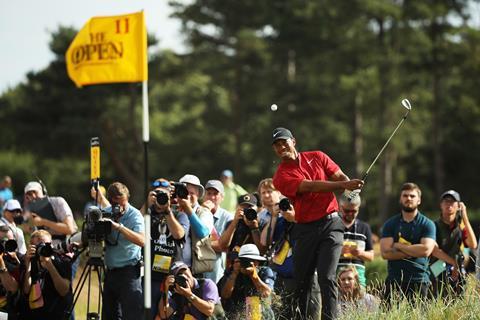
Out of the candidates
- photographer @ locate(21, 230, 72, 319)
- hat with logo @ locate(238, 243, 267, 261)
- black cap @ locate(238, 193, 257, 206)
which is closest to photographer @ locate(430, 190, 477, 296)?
black cap @ locate(238, 193, 257, 206)

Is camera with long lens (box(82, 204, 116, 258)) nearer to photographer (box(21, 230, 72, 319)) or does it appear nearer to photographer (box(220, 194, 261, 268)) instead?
photographer (box(21, 230, 72, 319))

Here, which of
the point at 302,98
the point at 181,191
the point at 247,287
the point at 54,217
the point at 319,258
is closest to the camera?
the point at 319,258

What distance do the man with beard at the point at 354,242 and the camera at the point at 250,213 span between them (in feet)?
3.69

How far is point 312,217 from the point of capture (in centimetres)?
972

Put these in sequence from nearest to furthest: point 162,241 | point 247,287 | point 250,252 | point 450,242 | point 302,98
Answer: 1. point 250,252
2. point 247,287
3. point 162,241
4. point 450,242
5. point 302,98

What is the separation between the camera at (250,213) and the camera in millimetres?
11062

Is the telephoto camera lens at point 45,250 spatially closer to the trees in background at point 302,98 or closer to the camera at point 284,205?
the camera at point 284,205

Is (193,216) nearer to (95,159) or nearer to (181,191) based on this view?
(181,191)

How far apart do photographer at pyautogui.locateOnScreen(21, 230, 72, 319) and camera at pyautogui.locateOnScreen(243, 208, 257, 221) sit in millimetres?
1987

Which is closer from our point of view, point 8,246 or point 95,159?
point 95,159

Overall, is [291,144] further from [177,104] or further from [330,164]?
[177,104]

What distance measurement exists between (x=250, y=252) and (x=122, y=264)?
1.45 meters

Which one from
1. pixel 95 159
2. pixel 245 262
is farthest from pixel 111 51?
pixel 245 262

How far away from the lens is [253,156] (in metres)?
46.1
